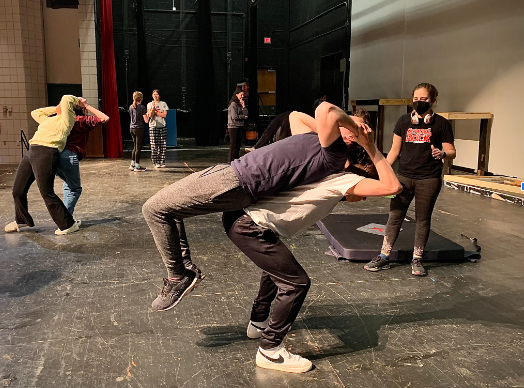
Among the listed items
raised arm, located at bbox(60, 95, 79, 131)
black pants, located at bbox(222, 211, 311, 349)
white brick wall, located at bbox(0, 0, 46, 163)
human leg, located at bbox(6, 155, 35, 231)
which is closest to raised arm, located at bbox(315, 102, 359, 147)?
black pants, located at bbox(222, 211, 311, 349)

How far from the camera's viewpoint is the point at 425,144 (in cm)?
355

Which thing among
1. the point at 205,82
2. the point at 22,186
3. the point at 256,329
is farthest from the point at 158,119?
the point at 256,329

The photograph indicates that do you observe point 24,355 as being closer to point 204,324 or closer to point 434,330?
point 204,324

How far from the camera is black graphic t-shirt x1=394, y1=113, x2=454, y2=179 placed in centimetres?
354

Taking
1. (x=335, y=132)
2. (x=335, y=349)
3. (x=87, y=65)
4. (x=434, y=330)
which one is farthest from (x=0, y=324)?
(x=87, y=65)

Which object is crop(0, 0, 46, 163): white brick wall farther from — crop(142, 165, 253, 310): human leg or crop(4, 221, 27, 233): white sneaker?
crop(142, 165, 253, 310): human leg

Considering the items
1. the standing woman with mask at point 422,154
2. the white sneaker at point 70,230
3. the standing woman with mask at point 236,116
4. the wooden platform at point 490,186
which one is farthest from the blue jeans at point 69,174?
the wooden platform at point 490,186

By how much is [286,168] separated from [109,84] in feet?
32.1

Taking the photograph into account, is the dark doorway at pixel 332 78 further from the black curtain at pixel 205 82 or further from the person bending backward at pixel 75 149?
the person bending backward at pixel 75 149

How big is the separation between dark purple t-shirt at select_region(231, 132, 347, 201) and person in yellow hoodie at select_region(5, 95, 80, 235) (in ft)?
10.2

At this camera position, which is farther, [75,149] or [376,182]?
[75,149]

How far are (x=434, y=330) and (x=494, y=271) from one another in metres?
1.33

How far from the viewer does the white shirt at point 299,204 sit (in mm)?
2135

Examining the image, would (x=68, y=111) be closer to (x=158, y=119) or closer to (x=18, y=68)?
(x=158, y=119)
